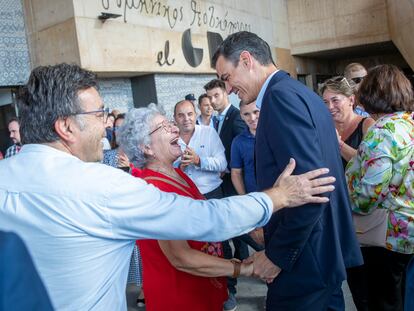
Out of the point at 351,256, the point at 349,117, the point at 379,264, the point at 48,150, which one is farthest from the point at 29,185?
the point at 349,117

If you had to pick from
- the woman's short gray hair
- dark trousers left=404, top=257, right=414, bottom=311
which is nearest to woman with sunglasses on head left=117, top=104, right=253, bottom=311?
the woman's short gray hair

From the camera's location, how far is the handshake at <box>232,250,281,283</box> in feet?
5.18

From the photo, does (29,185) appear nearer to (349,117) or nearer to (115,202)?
(115,202)

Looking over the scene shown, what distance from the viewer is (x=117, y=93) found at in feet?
23.9

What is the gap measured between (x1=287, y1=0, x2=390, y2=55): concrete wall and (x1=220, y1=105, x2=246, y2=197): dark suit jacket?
9435 mm

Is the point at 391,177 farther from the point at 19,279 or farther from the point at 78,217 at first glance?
the point at 19,279

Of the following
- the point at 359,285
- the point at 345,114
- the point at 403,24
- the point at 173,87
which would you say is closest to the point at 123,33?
the point at 173,87

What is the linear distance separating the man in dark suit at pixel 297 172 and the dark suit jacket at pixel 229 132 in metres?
2.19

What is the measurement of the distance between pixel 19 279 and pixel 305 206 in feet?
3.23

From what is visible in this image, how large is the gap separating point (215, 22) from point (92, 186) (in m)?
8.54

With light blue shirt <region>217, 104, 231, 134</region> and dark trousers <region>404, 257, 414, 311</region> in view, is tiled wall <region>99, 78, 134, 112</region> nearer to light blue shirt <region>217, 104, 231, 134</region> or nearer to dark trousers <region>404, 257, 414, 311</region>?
light blue shirt <region>217, 104, 231, 134</region>

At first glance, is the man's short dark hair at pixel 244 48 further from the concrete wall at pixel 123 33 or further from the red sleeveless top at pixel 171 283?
the concrete wall at pixel 123 33

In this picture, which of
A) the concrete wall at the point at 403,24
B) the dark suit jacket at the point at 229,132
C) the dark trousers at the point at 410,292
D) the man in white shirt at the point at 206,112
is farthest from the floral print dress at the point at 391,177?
the concrete wall at the point at 403,24

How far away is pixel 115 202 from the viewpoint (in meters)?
1.09
